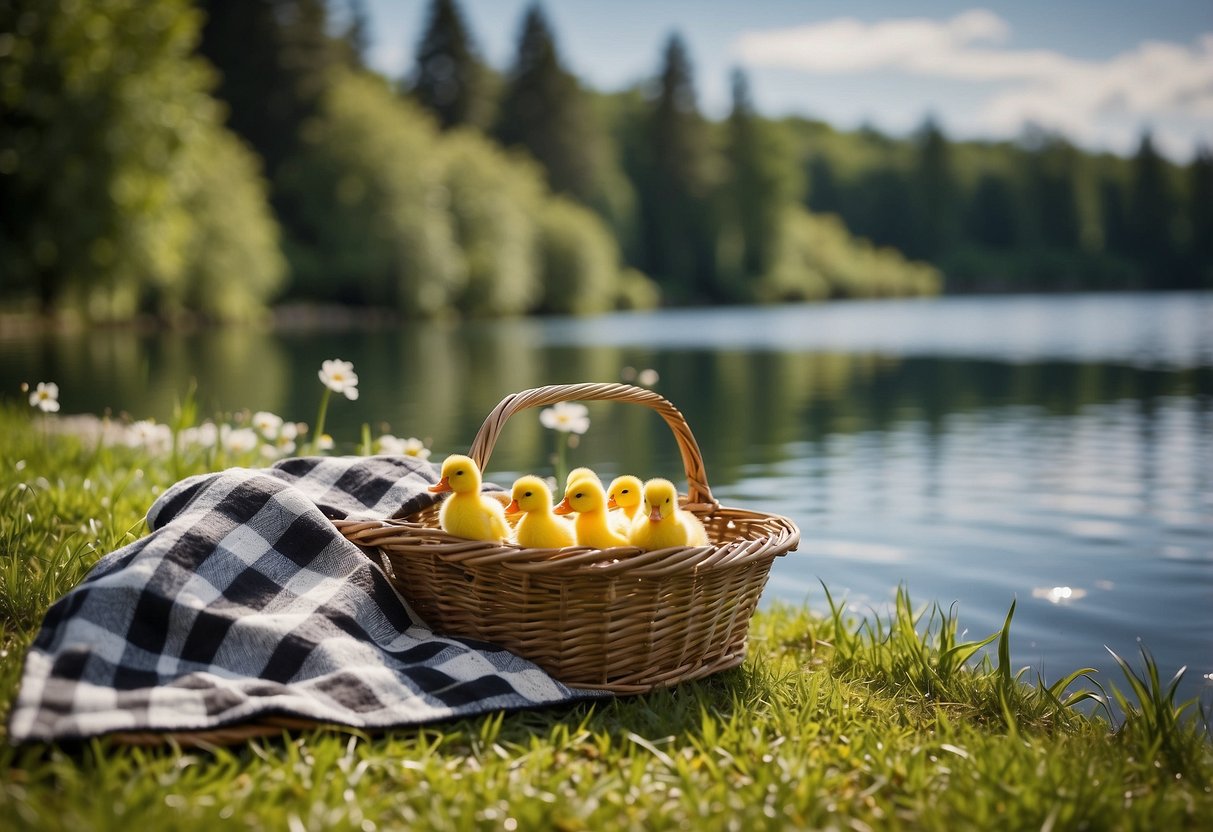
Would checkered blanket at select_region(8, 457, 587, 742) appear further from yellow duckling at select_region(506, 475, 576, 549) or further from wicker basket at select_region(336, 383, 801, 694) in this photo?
yellow duckling at select_region(506, 475, 576, 549)

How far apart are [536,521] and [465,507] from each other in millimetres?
229

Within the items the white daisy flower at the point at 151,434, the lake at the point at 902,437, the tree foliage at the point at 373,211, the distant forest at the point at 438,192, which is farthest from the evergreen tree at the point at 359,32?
the white daisy flower at the point at 151,434

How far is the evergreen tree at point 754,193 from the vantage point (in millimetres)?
68375

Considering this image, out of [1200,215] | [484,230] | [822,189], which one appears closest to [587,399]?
[484,230]

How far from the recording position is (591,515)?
320 centimetres

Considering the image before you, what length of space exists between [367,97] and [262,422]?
4117 centimetres

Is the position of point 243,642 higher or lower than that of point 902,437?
higher

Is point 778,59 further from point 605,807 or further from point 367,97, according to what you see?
point 605,807

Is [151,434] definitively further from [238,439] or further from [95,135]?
[95,135]

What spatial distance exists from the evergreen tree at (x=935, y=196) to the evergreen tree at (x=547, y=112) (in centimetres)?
5001

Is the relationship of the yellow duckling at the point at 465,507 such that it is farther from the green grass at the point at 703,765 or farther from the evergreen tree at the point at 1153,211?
the evergreen tree at the point at 1153,211

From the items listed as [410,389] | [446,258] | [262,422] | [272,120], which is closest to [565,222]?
[446,258]

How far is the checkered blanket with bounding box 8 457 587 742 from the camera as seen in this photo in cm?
257

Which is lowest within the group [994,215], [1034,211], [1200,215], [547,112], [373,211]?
[373,211]
